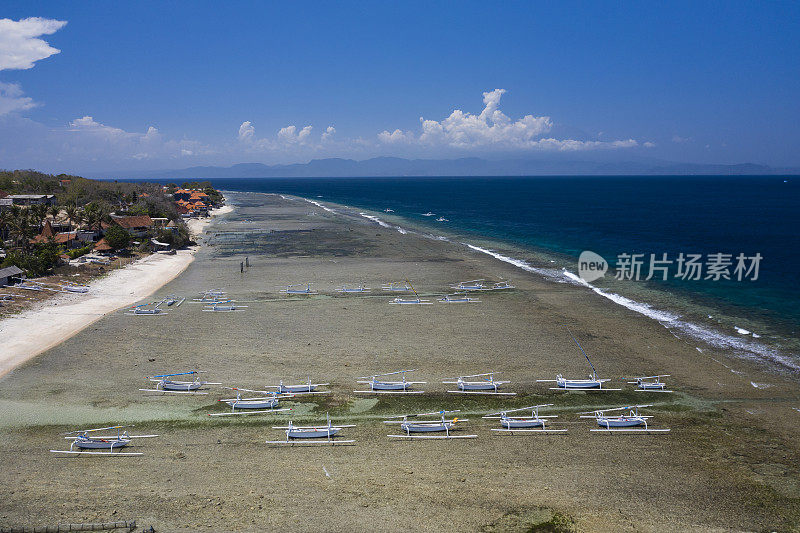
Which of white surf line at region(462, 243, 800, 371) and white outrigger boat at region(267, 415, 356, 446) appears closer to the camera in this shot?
white outrigger boat at region(267, 415, 356, 446)

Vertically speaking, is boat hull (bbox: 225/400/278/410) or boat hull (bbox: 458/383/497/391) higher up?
boat hull (bbox: 458/383/497/391)

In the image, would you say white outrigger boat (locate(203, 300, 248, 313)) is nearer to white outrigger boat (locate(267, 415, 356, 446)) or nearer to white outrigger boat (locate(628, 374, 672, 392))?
white outrigger boat (locate(267, 415, 356, 446))

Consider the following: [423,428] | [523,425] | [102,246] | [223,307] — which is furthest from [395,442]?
[102,246]

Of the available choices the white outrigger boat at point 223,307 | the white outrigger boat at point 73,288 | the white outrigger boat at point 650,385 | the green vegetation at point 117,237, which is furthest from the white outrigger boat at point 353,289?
the green vegetation at point 117,237

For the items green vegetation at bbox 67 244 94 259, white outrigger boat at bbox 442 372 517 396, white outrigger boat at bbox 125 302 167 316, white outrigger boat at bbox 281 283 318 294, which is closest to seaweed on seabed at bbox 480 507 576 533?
white outrigger boat at bbox 442 372 517 396

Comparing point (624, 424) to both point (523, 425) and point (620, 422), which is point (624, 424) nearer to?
point (620, 422)

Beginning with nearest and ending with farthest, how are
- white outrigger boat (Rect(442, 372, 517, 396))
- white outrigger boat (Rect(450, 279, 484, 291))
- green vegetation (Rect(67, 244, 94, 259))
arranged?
white outrigger boat (Rect(442, 372, 517, 396)), white outrigger boat (Rect(450, 279, 484, 291)), green vegetation (Rect(67, 244, 94, 259))
